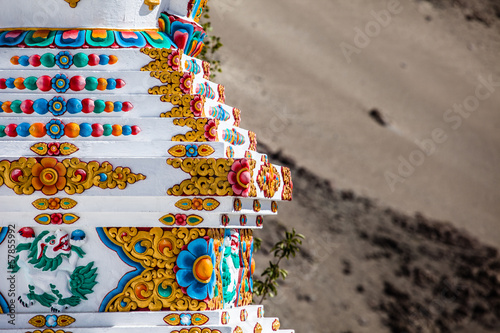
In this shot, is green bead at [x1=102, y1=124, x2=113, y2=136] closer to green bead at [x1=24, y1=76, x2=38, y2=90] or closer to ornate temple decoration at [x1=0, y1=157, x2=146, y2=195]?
ornate temple decoration at [x1=0, y1=157, x2=146, y2=195]

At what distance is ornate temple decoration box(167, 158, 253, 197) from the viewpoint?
12.3 feet

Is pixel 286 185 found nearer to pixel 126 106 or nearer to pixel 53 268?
pixel 126 106

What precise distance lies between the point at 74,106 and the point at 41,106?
0.20m

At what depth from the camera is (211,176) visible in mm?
3771

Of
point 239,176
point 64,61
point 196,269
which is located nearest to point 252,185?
point 239,176

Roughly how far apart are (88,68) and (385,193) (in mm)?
15856

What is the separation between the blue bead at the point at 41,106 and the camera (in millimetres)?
4059

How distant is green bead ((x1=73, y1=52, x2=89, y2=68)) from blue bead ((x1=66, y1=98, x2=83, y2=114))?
342 mm

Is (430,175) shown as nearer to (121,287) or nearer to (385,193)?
(385,193)

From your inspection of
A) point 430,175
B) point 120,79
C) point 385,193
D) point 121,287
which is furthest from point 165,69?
point 430,175

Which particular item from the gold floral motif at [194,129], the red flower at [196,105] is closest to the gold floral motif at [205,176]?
the gold floral motif at [194,129]

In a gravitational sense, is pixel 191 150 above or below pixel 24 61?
above

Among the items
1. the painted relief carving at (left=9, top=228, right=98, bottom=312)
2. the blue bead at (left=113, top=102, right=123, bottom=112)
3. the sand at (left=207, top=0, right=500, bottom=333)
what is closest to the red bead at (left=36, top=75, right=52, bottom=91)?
the blue bead at (left=113, top=102, right=123, bottom=112)

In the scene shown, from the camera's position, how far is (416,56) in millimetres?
25016
